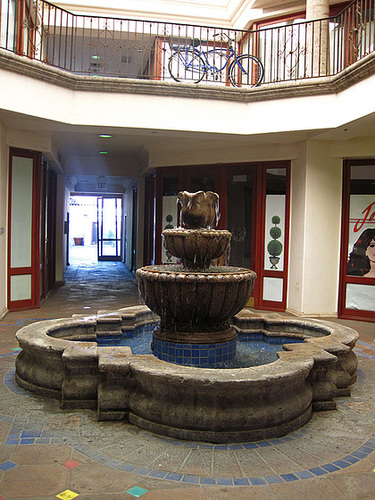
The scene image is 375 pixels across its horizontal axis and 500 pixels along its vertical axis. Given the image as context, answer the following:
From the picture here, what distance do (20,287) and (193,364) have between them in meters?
5.18

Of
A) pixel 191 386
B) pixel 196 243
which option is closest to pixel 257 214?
pixel 196 243

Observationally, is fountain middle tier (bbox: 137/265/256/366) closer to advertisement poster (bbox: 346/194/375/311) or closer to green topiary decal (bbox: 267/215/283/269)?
advertisement poster (bbox: 346/194/375/311)

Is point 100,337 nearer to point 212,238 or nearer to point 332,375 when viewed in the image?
point 212,238

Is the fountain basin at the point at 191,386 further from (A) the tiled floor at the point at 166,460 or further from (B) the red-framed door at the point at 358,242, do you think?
(B) the red-framed door at the point at 358,242

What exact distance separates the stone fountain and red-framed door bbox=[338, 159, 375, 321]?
4565mm

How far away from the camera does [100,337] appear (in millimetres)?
5645

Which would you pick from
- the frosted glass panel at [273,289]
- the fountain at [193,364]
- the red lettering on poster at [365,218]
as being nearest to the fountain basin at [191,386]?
the fountain at [193,364]

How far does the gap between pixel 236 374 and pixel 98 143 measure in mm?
8299

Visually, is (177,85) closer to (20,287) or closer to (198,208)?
(198,208)

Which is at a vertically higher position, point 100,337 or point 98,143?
point 98,143

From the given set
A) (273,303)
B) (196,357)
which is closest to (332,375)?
(196,357)

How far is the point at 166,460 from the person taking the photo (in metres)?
3.10

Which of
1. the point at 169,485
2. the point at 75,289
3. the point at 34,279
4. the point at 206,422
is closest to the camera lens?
the point at 169,485

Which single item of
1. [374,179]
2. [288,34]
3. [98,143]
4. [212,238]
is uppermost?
[288,34]
